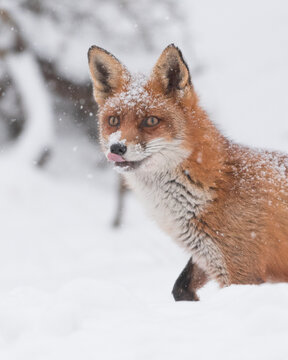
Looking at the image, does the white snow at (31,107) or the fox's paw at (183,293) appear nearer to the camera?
the fox's paw at (183,293)

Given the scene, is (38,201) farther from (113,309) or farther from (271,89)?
(113,309)

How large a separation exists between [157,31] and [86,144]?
355 cm

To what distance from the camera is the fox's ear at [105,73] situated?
3783 millimetres

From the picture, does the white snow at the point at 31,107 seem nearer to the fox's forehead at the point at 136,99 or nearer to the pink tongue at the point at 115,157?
the fox's forehead at the point at 136,99

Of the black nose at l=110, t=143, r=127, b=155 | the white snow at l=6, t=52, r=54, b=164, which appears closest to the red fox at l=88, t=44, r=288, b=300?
the black nose at l=110, t=143, r=127, b=155

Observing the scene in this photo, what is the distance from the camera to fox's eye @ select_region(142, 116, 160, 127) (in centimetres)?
342

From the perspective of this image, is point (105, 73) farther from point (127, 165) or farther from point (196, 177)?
point (196, 177)

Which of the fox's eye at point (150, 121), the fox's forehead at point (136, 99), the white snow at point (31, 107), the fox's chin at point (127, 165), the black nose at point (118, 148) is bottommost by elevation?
the fox's chin at point (127, 165)

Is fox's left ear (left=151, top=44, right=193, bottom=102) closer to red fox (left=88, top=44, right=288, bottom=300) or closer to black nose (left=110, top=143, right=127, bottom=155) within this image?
red fox (left=88, top=44, right=288, bottom=300)

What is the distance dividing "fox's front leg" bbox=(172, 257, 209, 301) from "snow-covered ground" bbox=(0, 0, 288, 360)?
17cm

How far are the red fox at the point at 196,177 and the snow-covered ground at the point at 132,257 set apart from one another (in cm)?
47

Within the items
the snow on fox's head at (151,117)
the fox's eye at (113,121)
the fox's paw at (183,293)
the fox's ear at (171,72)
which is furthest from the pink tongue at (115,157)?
the fox's paw at (183,293)

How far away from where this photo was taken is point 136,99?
3.50 meters

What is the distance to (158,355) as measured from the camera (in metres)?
1.95
